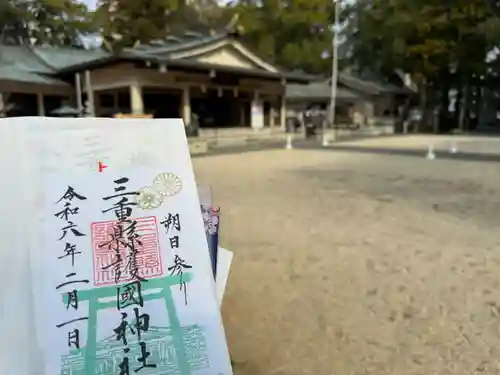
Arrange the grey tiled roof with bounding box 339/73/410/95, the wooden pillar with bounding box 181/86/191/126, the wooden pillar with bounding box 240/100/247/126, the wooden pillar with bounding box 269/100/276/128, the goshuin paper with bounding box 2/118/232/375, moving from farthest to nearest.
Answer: the grey tiled roof with bounding box 339/73/410/95
the wooden pillar with bounding box 269/100/276/128
the wooden pillar with bounding box 240/100/247/126
the wooden pillar with bounding box 181/86/191/126
the goshuin paper with bounding box 2/118/232/375

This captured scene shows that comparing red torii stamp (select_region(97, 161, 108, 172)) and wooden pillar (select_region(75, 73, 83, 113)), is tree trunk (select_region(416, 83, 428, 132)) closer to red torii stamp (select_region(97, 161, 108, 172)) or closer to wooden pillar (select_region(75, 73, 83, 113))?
wooden pillar (select_region(75, 73, 83, 113))

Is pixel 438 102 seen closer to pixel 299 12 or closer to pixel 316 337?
pixel 299 12

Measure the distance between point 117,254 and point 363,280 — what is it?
2611 mm

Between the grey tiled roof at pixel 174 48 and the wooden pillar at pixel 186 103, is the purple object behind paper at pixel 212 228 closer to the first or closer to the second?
the grey tiled roof at pixel 174 48

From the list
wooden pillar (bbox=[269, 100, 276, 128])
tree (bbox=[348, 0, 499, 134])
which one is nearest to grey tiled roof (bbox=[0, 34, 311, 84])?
wooden pillar (bbox=[269, 100, 276, 128])

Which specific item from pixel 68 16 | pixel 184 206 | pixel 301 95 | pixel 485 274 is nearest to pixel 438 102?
pixel 301 95

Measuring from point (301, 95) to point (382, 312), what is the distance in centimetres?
2517

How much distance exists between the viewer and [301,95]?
2756 centimetres

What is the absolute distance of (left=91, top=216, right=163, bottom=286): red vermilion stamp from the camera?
148 centimetres

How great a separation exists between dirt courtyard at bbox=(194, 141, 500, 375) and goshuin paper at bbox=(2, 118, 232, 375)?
1092 mm

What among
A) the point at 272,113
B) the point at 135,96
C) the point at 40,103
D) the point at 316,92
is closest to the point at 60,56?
the point at 40,103

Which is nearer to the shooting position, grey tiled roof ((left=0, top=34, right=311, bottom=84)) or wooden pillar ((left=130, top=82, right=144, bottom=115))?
grey tiled roof ((left=0, top=34, right=311, bottom=84))

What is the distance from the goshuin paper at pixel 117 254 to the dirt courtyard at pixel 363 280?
109 centimetres

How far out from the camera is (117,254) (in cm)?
151
